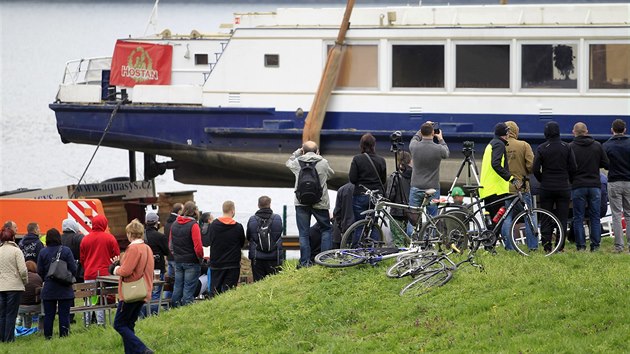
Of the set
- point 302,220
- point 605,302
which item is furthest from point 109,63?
point 605,302

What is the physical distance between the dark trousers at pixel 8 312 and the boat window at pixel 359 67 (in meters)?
9.03

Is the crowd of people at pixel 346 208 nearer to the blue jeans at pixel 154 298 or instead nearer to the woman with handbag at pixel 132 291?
the blue jeans at pixel 154 298

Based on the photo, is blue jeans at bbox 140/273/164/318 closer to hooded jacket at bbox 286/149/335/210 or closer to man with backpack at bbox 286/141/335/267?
man with backpack at bbox 286/141/335/267

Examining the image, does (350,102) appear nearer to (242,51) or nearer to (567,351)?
(242,51)

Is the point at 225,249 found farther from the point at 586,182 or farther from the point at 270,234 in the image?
the point at 586,182

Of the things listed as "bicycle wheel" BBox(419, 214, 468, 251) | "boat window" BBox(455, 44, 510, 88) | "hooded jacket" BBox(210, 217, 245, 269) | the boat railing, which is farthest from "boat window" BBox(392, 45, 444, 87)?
"bicycle wheel" BBox(419, 214, 468, 251)

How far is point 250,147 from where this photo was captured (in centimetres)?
2181

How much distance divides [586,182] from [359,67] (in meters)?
7.40

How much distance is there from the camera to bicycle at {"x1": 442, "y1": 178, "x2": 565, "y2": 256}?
540 inches

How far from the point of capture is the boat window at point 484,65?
68.0 feet

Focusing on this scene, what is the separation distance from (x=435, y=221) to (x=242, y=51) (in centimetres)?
930

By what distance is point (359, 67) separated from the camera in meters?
21.2

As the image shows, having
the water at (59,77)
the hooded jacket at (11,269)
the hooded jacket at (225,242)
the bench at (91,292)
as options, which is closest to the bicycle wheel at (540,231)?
the hooded jacket at (225,242)

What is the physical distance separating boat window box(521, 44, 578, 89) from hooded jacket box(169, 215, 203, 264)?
801 cm
